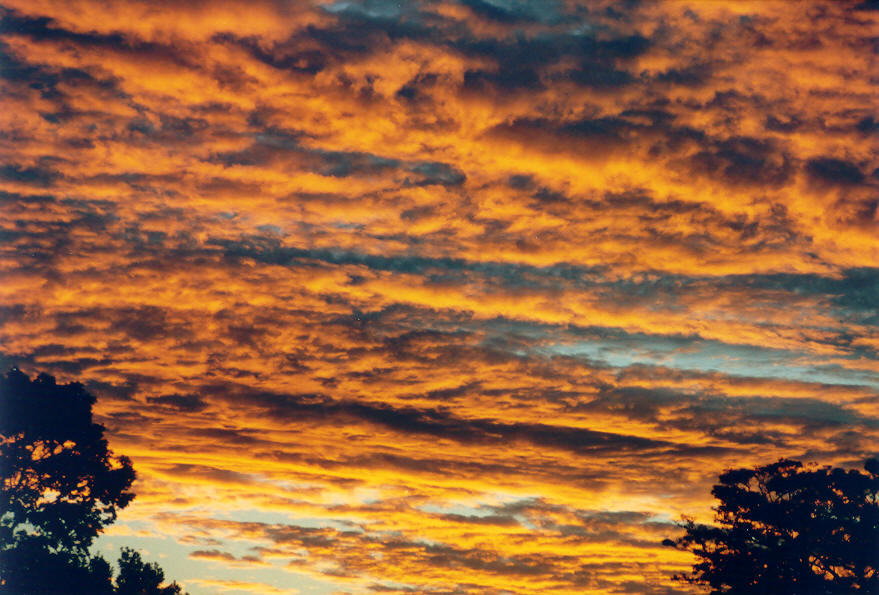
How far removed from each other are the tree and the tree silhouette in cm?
3361

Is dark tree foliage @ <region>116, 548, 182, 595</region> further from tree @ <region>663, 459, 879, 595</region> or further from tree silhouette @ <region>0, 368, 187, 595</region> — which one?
tree @ <region>663, 459, 879, 595</region>

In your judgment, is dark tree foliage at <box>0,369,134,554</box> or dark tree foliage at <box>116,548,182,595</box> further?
dark tree foliage at <box>116,548,182,595</box>

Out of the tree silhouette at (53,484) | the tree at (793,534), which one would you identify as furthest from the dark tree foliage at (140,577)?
the tree at (793,534)

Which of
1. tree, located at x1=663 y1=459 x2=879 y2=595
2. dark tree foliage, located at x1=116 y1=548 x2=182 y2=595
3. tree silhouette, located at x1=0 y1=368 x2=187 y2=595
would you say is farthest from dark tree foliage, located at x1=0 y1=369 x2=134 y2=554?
tree, located at x1=663 y1=459 x2=879 y2=595

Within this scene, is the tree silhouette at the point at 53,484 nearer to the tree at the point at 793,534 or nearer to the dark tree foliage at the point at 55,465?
the dark tree foliage at the point at 55,465

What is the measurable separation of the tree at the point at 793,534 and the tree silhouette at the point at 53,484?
3361 centimetres

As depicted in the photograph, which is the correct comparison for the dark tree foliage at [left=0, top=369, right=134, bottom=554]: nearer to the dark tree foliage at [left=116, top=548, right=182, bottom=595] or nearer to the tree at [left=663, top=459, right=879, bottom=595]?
the dark tree foliage at [left=116, top=548, right=182, bottom=595]

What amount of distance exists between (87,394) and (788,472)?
38.1 metres

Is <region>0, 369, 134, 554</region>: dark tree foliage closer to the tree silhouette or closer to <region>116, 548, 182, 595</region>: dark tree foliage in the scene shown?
the tree silhouette

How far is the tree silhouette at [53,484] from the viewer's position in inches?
1318

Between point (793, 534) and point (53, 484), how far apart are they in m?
38.6

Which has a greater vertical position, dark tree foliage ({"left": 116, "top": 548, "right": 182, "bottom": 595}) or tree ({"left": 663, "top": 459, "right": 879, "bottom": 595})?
tree ({"left": 663, "top": 459, "right": 879, "bottom": 595})

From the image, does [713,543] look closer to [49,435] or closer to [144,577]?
[144,577]

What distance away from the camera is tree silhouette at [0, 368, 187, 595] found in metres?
33.5
